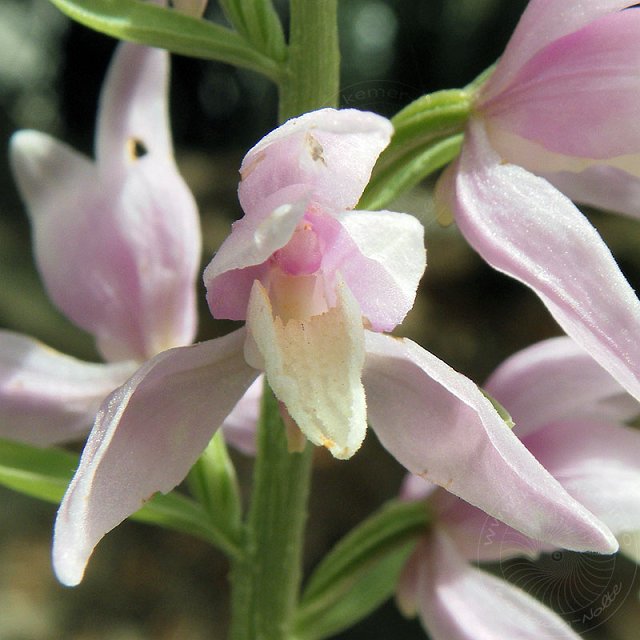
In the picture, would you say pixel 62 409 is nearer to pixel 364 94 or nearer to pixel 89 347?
pixel 364 94

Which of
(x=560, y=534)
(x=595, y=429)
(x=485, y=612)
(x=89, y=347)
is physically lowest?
(x=89, y=347)

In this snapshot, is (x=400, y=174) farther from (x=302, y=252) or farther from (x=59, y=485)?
(x=59, y=485)

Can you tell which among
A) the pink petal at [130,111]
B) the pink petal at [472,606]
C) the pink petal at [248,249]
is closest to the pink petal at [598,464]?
the pink petal at [472,606]

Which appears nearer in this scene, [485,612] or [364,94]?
[364,94]

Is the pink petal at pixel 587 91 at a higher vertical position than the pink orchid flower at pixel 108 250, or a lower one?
higher

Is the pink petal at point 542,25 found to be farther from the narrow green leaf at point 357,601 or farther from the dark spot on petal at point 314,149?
the narrow green leaf at point 357,601

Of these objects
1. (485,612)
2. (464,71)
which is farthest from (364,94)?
(464,71)
